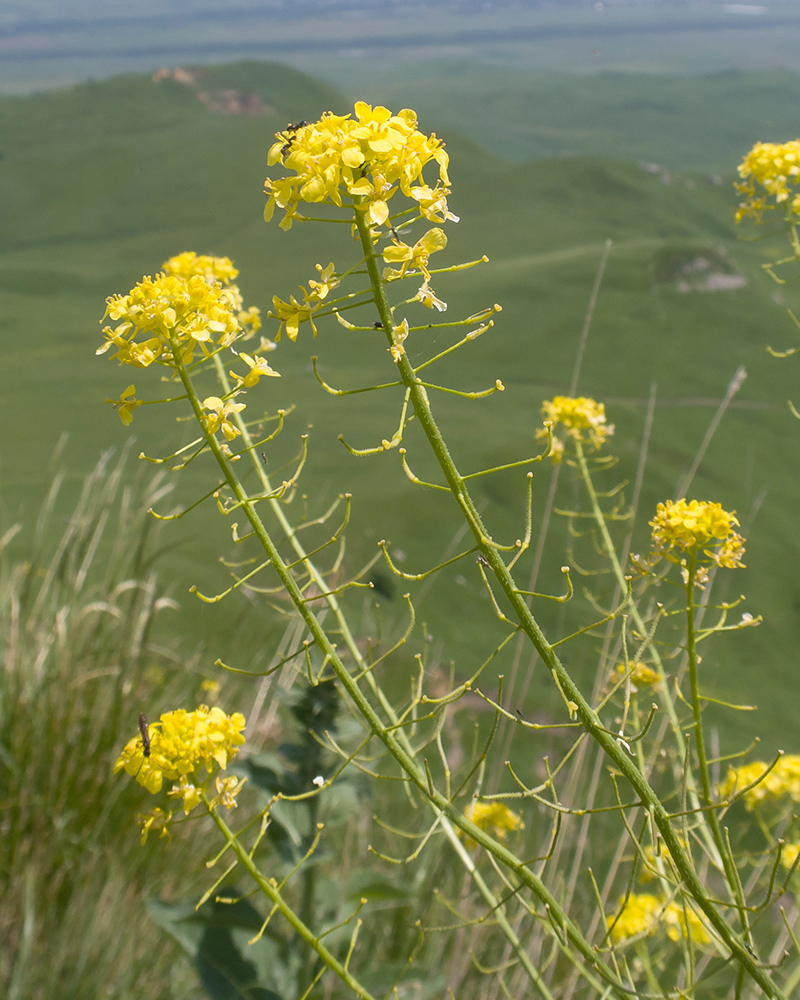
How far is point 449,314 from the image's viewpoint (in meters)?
→ 3.44

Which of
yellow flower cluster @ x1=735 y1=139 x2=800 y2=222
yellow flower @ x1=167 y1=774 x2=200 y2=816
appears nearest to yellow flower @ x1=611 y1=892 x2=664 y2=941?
yellow flower @ x1=167 y1=774 x2=200 y2=816

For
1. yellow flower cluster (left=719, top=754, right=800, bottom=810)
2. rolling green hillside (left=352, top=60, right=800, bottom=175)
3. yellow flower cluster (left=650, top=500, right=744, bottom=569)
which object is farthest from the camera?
rolling green hillside (left=352, top=60, right=800, bottom=175)

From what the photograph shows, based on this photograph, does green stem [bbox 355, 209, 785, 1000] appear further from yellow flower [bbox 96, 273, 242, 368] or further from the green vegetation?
yellow flower [bbox 96, 273, 242, 368]

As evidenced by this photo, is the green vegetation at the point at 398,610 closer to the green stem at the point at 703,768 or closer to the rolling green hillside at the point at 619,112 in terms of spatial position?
the green stem at the point at 703,768

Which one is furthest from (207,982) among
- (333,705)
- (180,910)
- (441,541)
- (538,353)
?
(538,353)

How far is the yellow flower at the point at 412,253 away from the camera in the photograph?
55 centimetres

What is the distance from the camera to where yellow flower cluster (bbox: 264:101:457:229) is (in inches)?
21.7

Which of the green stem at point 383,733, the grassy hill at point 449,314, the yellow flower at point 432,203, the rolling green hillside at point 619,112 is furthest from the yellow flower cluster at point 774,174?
the rolling green hillside at point 619,112

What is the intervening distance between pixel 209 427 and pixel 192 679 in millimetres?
1544

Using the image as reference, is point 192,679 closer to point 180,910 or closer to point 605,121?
point 180,910

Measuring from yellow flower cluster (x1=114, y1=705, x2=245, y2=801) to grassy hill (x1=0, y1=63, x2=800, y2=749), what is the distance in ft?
4.36

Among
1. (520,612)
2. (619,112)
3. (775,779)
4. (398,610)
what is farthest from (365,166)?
(619,112)

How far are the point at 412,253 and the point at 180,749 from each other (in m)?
0.51

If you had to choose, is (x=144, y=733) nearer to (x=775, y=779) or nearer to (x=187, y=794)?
(x=187, y=794)
